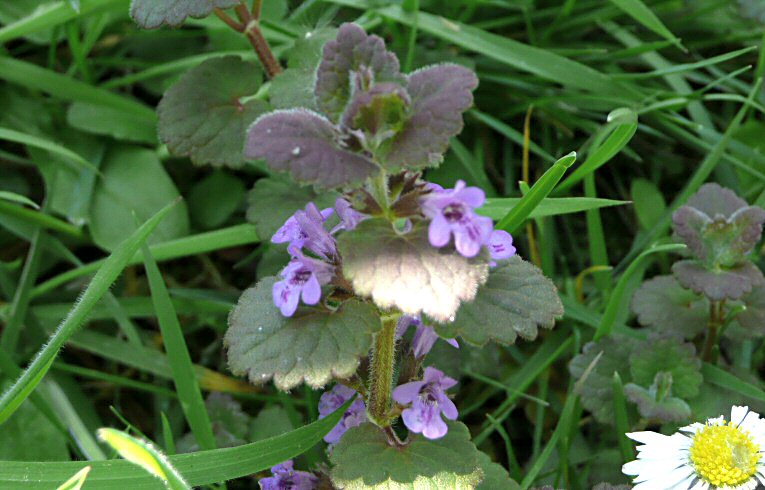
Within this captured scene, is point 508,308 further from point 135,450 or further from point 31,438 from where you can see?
point 31,438

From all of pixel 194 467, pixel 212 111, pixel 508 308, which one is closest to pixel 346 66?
pixel 508 308

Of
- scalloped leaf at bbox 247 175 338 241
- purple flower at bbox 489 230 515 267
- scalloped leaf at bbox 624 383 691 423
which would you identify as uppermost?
purple flower at bbox 489 230 515 267

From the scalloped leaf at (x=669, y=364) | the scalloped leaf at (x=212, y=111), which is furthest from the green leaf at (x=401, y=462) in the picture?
Answer: the scalloped leaf at (x=212, y=111)

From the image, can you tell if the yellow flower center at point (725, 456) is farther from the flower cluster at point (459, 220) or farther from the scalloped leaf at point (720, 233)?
the flower cluster at point (459, 220)

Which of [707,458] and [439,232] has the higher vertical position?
[439,232]

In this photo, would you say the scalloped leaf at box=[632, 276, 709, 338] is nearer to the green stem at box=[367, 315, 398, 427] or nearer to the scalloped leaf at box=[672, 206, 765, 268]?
the scalloped leaf at box=[672, 206, 765, 268]

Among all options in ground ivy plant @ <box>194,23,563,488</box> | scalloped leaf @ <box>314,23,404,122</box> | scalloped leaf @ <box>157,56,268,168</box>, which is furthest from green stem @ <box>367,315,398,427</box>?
scalloped leaf @ <box>157,56,268,168</box>
